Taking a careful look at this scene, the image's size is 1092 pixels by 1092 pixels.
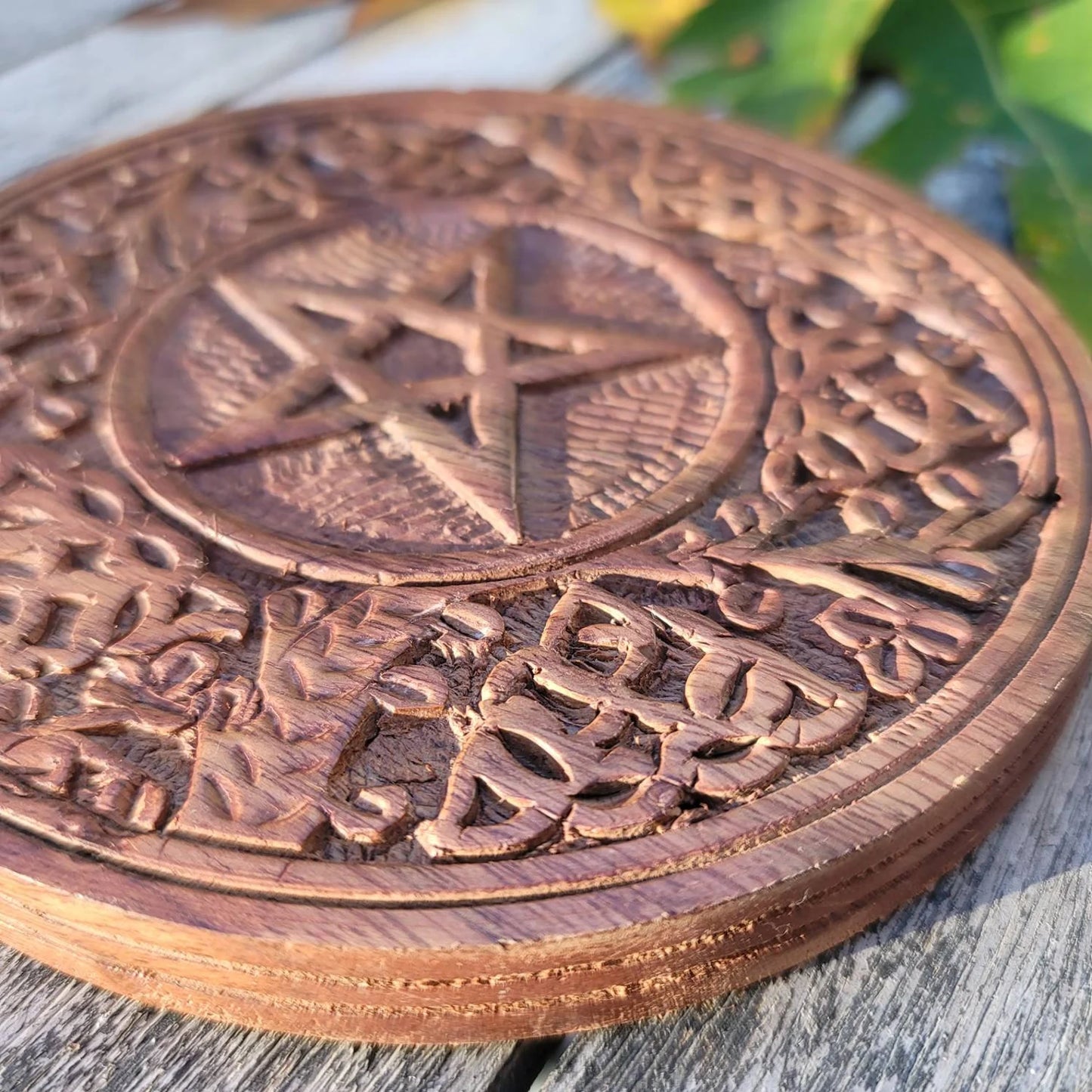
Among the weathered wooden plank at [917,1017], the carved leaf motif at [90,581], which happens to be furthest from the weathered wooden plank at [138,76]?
the weathered wooden plank at [917,1017]

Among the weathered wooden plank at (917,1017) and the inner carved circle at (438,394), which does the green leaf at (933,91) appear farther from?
the weathered wooden plank at (917,1017)

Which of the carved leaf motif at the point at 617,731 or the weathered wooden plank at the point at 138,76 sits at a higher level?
the weathered wooden plank at the point at 138,76

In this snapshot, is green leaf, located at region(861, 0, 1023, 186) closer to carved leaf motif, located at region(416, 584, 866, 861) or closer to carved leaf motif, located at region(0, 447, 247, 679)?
carved leaf motif, located at region(416, 584, 866, 861)

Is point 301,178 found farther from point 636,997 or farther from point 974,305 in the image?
point 636,997

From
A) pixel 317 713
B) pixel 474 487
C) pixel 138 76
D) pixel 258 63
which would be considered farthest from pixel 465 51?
pixel 317 713

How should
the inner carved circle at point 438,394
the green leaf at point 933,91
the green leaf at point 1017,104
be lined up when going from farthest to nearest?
the green leaf at point 933,91 < the green leaf at point 1017,104 < the inner carved circle at point 438,394

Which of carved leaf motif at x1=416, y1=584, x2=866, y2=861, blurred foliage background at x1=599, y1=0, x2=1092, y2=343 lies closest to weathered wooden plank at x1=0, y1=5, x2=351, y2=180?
blurred foliage background at x1=599, y1=0, x2=1092, y2=343

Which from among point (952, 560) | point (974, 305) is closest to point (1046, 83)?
point (974, 305)
